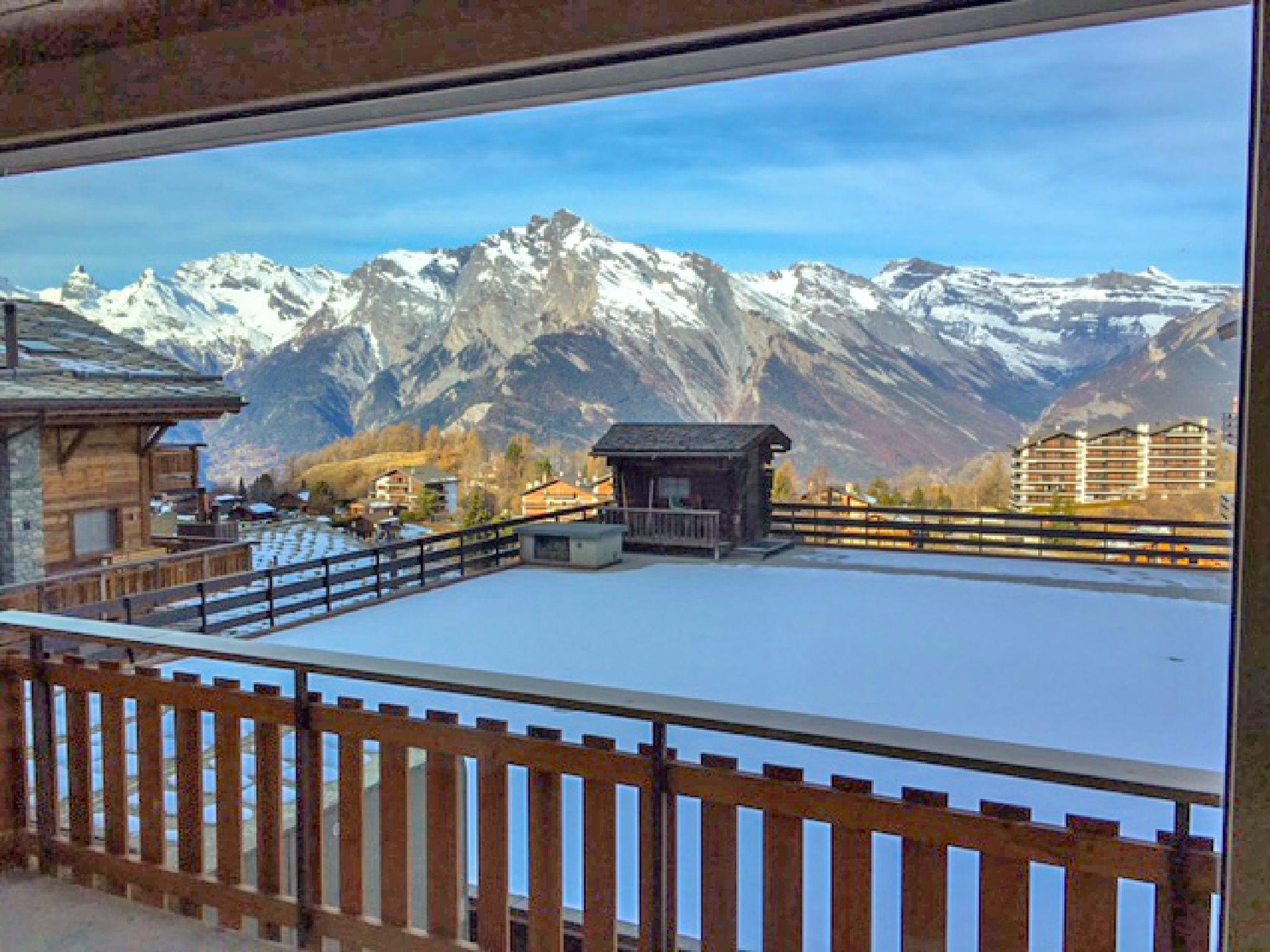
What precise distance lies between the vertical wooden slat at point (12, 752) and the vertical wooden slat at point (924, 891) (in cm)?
158

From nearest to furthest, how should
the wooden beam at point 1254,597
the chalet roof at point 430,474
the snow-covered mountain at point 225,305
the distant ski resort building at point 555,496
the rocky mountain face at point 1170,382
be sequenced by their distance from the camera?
the wooden beam at point 1254,597
the rocky mountain face at point 1170,382
the chalet roof at point 430,474
the snow-covered mountain at point 225,305
the distant ski resort building at point 555,496

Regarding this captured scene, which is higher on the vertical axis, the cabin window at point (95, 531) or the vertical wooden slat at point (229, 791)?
the cabin window at point (95, 531)

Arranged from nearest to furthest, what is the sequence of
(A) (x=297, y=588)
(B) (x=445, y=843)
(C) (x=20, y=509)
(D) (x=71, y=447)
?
1. (B) (x=445, y=843)
2. (C) (x=20, y=509)
3. (D) (x=71, y=447)
4. (A) (x=297, y=588)

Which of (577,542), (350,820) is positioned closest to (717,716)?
(350,820)

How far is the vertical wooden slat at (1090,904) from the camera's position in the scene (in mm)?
856

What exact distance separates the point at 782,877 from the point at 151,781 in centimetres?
108

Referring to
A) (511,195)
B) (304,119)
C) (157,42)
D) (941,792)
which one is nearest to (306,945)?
(941,792)

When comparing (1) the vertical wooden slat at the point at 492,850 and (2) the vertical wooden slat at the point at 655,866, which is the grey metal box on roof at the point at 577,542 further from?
(2) the vertical wooden slat at the point at 655,866

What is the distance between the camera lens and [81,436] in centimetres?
333

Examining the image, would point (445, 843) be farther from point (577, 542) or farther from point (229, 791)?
point (577, 542)

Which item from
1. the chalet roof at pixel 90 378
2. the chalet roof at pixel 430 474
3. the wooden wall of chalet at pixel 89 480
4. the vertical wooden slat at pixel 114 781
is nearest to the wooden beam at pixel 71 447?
the wooden wall of chalet at pixel 89 480

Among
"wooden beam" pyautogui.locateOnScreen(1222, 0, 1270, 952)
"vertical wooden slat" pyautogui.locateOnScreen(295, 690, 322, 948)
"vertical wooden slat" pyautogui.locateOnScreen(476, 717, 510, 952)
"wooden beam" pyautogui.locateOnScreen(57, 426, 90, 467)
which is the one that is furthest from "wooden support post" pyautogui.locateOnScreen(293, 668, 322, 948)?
"wooden beam" pyautogui.locateOnScreen(57, 426, 90, 467)

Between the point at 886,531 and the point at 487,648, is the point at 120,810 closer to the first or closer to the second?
the point at 487,648

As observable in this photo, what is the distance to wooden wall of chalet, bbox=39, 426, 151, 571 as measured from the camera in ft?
11.1
